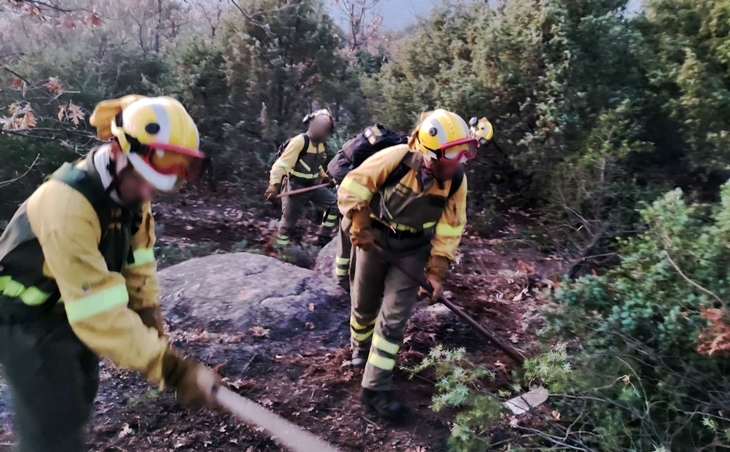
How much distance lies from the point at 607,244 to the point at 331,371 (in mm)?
4159

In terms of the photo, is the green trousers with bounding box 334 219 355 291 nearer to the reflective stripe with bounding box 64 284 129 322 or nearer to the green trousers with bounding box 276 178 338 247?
the green trousers with bounding box 276 178 338 247

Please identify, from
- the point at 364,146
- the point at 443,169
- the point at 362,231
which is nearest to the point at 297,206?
the point at 364,146

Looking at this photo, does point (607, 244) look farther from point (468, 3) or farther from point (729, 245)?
point (468, 3)

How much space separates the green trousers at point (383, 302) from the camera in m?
4.06

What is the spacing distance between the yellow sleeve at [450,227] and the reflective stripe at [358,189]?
60cm

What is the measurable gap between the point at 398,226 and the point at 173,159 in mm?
2227

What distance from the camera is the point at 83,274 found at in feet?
7.06

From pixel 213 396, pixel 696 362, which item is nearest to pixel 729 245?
pixel 696 362

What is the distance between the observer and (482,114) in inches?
353

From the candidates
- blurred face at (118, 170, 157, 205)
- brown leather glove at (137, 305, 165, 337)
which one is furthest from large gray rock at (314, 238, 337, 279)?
blurred face at (118, 170, 157, 205)

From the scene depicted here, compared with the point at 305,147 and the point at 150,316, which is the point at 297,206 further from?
the point at 150,316

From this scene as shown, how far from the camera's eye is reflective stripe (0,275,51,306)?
2.30m

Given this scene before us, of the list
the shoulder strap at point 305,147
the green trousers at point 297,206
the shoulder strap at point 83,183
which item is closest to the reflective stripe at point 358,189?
the shoulder strap at point 83,183

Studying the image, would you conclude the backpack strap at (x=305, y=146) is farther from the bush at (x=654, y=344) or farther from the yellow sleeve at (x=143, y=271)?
the yellow sleeve at (x=143, y=271)
